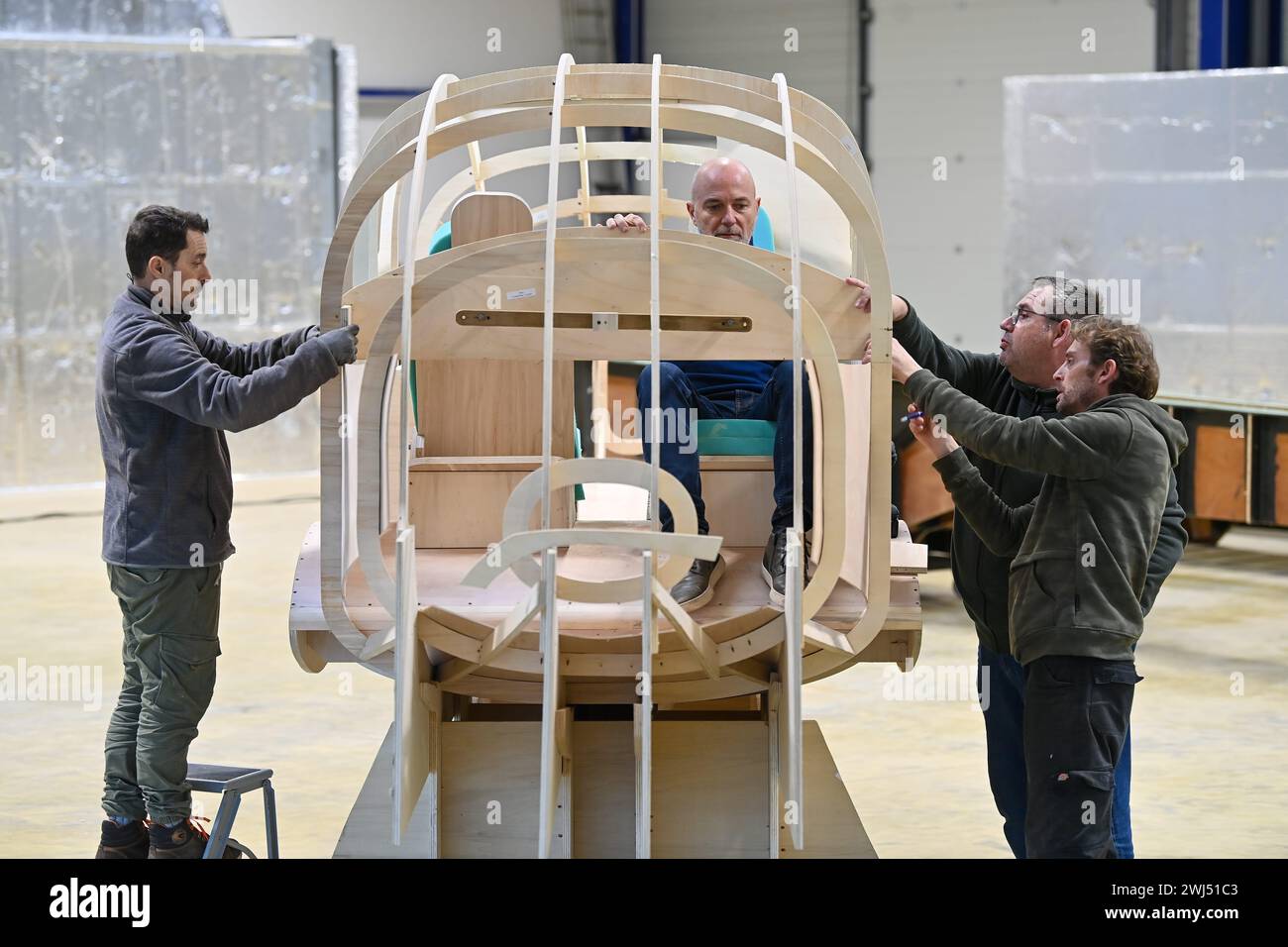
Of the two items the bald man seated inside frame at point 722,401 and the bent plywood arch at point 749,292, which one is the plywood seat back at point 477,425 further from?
the bent plywood arch at point 749,292

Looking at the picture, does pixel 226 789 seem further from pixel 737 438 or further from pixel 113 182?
pixel 113 182

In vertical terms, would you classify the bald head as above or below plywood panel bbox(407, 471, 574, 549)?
above

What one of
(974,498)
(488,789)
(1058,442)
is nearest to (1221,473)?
(974,498)

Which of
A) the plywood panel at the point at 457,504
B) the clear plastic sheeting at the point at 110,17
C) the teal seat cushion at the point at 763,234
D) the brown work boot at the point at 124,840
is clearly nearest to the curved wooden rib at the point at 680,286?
the plywood panel at the point at 457,504

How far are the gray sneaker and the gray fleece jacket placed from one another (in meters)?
1.09

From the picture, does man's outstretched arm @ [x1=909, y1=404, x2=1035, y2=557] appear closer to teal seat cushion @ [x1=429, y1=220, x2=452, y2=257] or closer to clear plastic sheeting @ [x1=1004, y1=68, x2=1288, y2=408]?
teal seat cushion @ [x1=429, y1=220, x2=452, y2=257]

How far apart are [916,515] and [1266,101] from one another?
137 inches

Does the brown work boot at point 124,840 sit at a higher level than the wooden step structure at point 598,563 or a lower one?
lower

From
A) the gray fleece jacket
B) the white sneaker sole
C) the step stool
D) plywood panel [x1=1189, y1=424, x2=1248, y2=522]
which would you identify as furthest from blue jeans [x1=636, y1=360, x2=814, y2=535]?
plywood panel [x1=1189, y1=424, x2=1248, y2=522]

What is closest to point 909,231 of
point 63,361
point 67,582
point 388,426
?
point 63,361

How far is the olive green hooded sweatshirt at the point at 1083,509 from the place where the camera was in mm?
3354

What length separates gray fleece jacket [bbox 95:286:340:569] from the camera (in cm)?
365

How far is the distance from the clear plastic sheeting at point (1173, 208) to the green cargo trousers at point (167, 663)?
21.9ft

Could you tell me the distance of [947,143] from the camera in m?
14.7
